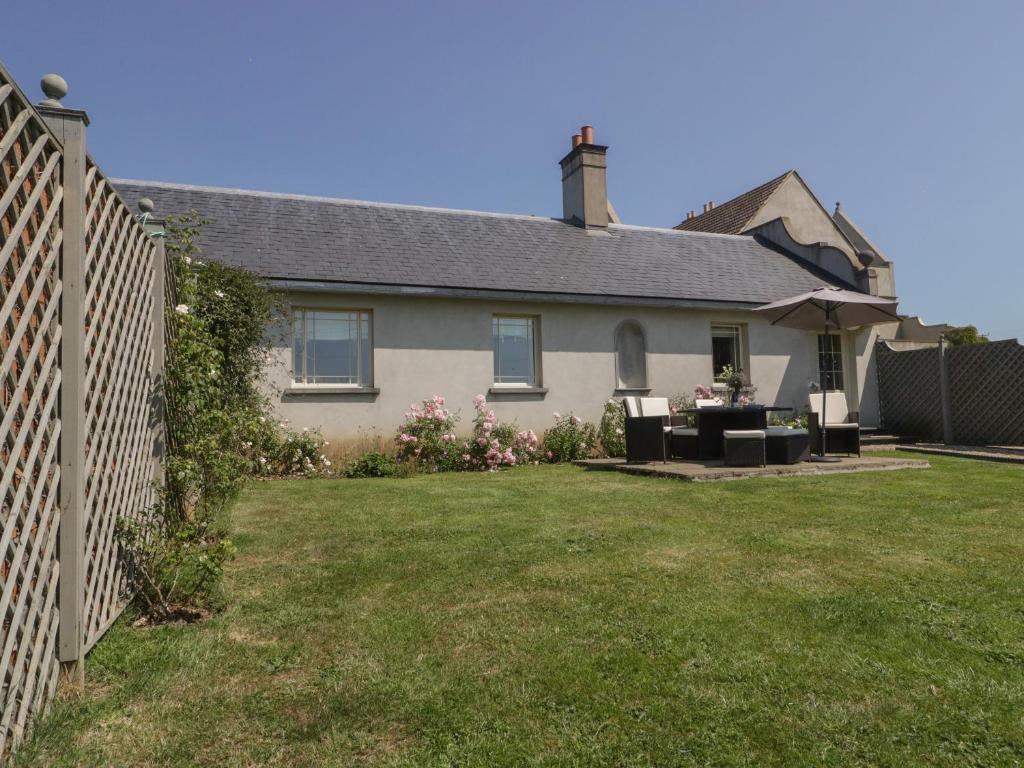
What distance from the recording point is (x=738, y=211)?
68.6 feet

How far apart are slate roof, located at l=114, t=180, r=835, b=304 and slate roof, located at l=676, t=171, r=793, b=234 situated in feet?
12.7

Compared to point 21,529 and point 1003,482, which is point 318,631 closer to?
point 21,529

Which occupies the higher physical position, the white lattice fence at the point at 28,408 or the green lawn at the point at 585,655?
the white lattice fence at the point at 28,408

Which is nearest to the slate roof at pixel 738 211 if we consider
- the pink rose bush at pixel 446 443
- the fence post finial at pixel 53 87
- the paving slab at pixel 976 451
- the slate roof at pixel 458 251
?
the slate roof at pixel 458 251

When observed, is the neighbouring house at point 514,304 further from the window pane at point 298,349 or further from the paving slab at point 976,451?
the paving slab at point 976,451

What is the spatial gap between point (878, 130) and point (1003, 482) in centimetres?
475

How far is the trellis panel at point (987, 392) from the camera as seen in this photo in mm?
12914

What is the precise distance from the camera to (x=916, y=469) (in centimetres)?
924

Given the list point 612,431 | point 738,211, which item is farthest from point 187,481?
point 738,211

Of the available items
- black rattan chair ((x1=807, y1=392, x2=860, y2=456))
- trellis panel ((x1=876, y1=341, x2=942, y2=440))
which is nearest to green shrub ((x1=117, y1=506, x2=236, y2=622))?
black rattan chair ((x1=807, y1=392, x2=860, y2=456))

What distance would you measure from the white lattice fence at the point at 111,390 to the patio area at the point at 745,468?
6512 mm

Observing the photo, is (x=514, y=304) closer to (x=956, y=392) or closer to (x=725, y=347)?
(x=725, y=347)

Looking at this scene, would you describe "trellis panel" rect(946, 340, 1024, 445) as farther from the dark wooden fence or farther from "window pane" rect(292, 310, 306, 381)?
"window pane" rect(292, 310, 306, 381)

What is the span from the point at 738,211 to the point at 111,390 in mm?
20946
